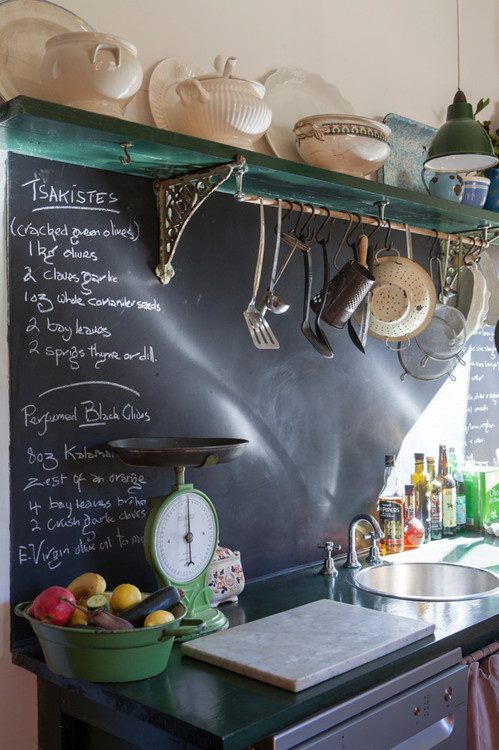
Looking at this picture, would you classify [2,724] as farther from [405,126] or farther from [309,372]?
[405,126]

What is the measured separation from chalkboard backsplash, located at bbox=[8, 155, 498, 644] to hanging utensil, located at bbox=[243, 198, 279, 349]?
7 cm

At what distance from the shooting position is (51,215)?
70.9 inches

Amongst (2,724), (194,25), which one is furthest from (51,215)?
(2,724)

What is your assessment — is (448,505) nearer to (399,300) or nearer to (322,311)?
(399,300)

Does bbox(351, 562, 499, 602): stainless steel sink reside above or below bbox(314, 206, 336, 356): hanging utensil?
below

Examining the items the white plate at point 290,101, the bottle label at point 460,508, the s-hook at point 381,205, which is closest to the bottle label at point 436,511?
the bottle label at point 460,508

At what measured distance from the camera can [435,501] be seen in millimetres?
2760

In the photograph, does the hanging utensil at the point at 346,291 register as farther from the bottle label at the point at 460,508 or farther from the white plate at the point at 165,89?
the bottle label at the point at 460,508

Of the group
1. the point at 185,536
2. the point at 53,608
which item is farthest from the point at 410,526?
the point at 53,608

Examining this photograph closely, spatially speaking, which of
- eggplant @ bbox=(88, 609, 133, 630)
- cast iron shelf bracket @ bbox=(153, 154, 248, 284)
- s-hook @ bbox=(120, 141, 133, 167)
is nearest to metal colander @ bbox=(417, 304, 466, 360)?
cast iron shelf bracket @ bbox=(153, 154, 248, 284)

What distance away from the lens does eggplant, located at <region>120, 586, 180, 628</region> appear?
155cm

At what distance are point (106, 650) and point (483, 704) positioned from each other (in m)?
1.02

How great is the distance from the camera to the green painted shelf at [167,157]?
1.50 meters

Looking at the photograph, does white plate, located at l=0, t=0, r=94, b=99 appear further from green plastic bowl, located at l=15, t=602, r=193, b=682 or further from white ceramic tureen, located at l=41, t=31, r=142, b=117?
green plastic bowl, located at l=15, t=602, r=193, b=682
